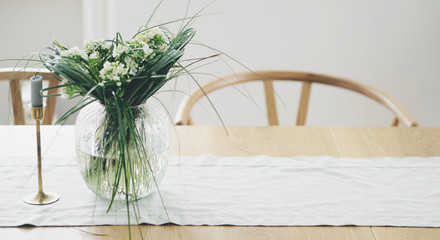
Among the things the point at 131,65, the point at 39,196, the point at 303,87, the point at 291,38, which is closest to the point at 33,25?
the point at 291,38

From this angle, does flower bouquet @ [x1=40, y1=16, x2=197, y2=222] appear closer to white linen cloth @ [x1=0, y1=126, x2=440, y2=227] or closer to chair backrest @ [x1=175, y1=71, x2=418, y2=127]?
white linen cloth @ [x1=0, y1=126, x2=440, y2=227]

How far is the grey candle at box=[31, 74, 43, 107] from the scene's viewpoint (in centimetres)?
117

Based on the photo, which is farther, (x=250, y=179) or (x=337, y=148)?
(x=337, y=148)

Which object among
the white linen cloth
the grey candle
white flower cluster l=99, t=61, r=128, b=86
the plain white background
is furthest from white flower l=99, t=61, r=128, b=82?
the plain white background

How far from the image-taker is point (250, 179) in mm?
1389

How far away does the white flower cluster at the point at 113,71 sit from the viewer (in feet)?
3.59

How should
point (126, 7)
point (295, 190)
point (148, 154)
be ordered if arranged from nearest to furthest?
1. point (148, 154)
2. point (295, 190)
3. point (126, 7)

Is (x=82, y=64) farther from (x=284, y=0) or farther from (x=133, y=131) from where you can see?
(x=284, y=0)

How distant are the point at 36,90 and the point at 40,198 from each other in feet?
0.77

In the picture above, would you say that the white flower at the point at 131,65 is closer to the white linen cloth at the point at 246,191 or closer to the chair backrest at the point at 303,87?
the white linen cloth at the point at 246,191

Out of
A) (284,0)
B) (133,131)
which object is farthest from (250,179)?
(284,0)

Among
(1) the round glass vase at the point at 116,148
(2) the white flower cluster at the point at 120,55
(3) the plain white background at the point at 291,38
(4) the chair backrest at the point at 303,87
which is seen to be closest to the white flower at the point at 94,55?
(2) the white flower cluster at the point at 120,55

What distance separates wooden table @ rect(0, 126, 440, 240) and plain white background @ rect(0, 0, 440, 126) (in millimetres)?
1006

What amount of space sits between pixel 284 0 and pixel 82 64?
5.39ft
